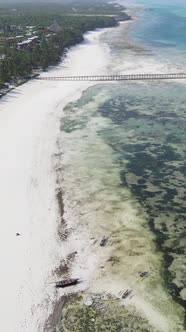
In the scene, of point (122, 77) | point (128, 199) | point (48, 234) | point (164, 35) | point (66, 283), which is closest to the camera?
point (66, 283)

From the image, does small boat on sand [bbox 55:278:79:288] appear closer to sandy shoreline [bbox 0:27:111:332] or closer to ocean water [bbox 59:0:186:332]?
sandy shoreline [bbox 0:27:111:332]

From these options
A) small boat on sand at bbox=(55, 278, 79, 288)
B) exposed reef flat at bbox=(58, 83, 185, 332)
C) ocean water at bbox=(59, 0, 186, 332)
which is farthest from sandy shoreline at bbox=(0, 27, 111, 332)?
ocean water at bbox=(59, 0, 186, 332)

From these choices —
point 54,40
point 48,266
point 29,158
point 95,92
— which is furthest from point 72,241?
point 54,40

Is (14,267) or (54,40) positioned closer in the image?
(14,267)

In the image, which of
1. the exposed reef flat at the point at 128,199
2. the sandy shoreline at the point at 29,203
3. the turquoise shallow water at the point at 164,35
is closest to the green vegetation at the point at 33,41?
the sandy shoreline at the point at 29,203

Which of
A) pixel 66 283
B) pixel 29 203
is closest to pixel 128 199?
pixel 29 203

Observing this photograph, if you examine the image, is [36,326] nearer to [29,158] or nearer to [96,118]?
[29,158]

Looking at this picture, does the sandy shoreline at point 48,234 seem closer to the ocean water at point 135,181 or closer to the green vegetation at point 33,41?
the ocean water at point 135,181

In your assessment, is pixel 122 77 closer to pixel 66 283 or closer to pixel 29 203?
pixel 29 203
